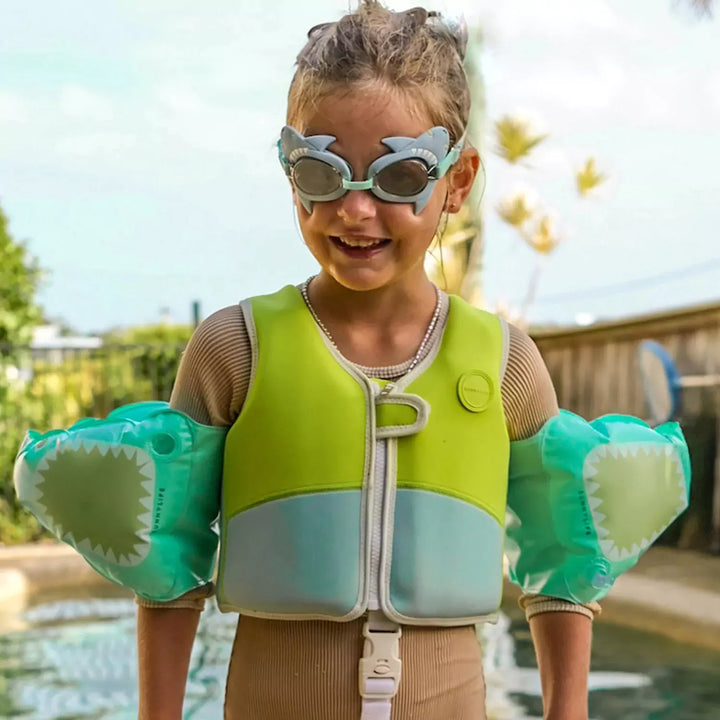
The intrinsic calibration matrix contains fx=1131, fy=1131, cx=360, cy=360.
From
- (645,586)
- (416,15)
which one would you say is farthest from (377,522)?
(645,586)

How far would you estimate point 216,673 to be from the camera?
519 cm

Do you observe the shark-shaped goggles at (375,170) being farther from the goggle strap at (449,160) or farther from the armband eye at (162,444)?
the armband eye at (162,444)

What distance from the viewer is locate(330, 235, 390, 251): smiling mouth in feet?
4.74

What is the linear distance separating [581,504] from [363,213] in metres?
0.53

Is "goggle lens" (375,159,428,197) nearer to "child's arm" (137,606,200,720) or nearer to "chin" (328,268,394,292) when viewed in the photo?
"chin" (328,268,394,292)

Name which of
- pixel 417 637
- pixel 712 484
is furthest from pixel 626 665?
pixel 417 637

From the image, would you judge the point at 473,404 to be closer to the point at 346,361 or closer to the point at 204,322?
the point at 346,361

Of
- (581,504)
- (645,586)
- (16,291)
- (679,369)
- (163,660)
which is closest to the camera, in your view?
(163,660)

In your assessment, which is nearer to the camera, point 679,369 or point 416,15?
point 416,15

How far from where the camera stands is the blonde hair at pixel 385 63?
1.43 m

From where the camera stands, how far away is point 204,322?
4.99 ft

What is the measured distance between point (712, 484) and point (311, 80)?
709 centimetres

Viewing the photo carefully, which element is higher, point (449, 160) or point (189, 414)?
point (449, 160)

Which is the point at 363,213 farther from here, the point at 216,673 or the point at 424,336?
the point at 216,673
